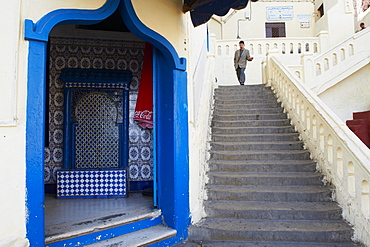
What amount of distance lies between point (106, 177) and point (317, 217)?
352cm

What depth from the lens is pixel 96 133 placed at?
533cm

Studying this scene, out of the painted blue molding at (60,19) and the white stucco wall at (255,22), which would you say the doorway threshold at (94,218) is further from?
the white stucco wall at (255,22)

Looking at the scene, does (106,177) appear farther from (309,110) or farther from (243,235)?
(309,110)

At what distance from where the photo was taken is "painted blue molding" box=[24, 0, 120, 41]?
2.47 meters

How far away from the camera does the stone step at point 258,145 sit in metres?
5.50

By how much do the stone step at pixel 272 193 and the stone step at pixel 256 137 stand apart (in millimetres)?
1453

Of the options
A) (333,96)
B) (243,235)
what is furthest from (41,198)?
(333,96)

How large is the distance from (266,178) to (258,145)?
1017mm

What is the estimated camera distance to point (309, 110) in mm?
5316

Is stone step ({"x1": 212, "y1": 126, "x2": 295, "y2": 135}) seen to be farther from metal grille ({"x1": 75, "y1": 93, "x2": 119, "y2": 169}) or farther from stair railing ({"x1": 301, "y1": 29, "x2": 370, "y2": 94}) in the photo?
stair railing ({"x1": 301, "y1": 29, "x2": 370, "y2": 94})

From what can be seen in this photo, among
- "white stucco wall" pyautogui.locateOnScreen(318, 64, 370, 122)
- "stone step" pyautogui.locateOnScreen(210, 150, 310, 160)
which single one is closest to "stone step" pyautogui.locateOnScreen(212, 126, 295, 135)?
"stone step" pyautogui.locateOnScreen(210, 150, 310, 160)

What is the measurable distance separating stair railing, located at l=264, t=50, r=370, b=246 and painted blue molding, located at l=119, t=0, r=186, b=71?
256cm

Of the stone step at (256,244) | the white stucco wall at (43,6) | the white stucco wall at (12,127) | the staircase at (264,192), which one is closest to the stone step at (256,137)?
the staircase at (264,192)

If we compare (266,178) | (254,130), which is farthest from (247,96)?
(266,178)
